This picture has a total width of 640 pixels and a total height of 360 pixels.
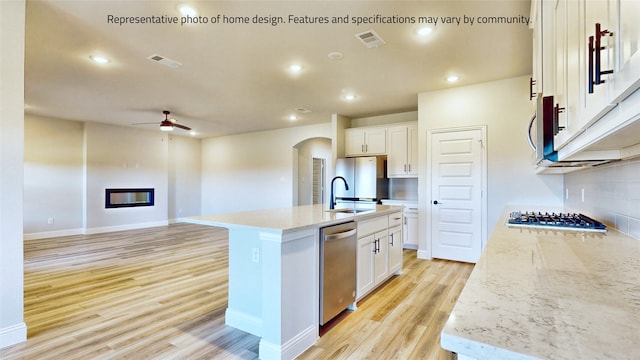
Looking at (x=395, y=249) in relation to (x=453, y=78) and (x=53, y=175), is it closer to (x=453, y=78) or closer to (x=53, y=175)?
(x=453, y=78)

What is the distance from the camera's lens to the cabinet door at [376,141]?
5637mm

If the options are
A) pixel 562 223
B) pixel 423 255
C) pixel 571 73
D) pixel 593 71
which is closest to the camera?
pixel 593 71

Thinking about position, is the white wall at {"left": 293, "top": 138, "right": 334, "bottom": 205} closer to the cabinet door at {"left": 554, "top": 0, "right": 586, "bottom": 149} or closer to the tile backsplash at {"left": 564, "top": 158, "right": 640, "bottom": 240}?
the tile backsplash at {"left": 564, "top": 158, "right": 640, "bottom": 240}

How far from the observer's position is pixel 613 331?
573 millimetres

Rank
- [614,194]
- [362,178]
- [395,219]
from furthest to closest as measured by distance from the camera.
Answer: [362,178] < [395,219] < [614,194]

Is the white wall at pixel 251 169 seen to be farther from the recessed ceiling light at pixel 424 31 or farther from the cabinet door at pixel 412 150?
the recessed ceiling light at pixel 424 31

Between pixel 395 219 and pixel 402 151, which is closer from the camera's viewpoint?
pixel 395 219

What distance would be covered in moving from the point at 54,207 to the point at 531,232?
845 centimetres

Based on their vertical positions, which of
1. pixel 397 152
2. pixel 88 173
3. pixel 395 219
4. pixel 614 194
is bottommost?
pixel 395 219

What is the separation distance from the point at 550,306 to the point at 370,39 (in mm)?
2809

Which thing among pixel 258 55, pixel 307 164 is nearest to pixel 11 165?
pixel 258 55

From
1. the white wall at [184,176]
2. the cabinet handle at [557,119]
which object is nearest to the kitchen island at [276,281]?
the cabinet handle at [557,119]

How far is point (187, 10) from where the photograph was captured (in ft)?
8.07

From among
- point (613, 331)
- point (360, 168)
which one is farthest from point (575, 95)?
point (360, 168)
